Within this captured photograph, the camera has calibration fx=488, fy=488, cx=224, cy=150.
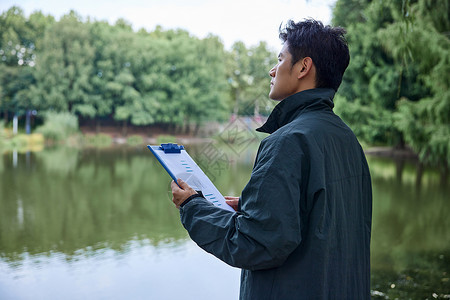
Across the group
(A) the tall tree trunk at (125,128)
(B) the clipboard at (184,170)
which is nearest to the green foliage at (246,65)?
(A) the tall tree trunk at (125,128)

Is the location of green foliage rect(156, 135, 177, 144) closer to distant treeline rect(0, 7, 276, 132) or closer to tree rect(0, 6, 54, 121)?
distant treeline rect(0, 7, 276, 132)

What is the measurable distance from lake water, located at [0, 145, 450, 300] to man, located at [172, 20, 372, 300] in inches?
26.6

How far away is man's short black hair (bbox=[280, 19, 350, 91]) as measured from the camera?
1.08 m

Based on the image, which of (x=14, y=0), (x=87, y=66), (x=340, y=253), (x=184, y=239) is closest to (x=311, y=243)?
(x=340, y=253)

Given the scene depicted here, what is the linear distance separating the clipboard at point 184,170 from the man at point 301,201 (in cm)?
4

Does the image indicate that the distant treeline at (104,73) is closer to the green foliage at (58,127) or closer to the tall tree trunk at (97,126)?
the tall tree trunk at (97,126)

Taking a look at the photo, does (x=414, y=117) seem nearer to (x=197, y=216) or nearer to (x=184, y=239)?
(x=184, y=239)

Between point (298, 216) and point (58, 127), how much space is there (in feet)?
78.1

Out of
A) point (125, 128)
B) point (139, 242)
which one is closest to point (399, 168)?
point (139, 242)

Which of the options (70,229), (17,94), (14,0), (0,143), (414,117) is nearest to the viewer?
(70,229)

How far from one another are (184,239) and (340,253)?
16.8ft

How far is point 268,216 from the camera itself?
3.10ft

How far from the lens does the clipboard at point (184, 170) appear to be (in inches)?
44.5

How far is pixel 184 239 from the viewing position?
6043mm
